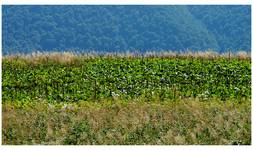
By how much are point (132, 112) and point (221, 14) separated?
239 feet

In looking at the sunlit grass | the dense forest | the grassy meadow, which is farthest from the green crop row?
the dense forest

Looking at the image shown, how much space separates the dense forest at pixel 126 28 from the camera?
2670 inches

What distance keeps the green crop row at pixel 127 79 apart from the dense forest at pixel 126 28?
131 feet

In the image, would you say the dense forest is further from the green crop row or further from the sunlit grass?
the sunlit grass

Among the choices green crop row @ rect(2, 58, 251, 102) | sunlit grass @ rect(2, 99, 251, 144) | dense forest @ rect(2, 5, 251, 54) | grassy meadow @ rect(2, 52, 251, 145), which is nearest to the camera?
sunlit grass @ rect(2, 99, 251, 144)

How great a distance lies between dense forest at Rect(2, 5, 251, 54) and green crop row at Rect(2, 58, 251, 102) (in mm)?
39827

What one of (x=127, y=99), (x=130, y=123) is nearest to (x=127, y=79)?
(x=127, y=99)

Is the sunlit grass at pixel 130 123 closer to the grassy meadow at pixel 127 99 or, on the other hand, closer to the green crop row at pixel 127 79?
the grassy meadow at pixel 127 99

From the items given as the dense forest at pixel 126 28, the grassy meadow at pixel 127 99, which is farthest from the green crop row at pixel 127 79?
the dense forest at pixel 126 28

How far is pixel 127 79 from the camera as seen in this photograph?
810 inches

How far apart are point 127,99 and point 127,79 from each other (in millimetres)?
3346

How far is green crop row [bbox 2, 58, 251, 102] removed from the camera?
18.0 meters

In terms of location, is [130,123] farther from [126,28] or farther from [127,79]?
[126,28]

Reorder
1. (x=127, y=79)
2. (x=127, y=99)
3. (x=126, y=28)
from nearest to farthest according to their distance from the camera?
(x=127, y=99) → (x=127, y=79) → (x=126, y=28)
